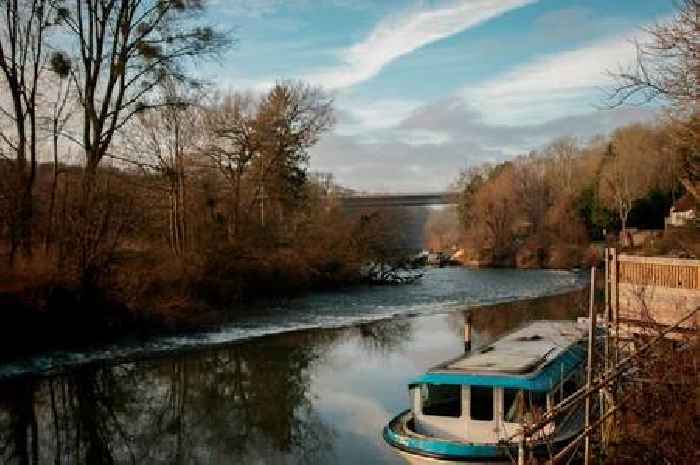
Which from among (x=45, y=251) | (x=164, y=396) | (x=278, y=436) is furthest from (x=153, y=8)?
(x=278, y=436)

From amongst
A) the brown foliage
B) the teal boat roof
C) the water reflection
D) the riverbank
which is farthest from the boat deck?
the riverbank

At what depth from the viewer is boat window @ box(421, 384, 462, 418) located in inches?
480

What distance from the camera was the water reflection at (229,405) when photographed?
1280 cm

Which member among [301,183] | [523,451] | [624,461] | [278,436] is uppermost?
[301,183]

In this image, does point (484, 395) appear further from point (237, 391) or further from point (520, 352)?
point (237, 391)

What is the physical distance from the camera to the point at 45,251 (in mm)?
22906

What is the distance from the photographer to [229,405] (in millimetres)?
16062

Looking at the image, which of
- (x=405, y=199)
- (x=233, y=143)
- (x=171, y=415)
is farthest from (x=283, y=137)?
(x=405, y=199)

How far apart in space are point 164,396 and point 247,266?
18.3m

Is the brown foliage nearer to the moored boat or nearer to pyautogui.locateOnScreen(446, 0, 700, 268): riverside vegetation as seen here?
the moored boat

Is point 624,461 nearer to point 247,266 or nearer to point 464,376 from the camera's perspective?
point 464,376

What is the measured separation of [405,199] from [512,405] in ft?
287

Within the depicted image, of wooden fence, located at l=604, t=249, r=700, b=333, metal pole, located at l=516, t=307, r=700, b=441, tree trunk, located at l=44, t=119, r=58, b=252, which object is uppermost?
tree trunk, located at l=44, t=119, r=58, b=252

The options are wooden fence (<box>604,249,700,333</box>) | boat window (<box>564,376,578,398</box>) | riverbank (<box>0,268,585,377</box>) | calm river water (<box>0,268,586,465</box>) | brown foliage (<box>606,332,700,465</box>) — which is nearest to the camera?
brown foliage (<box>606,332,700,465</box>)
